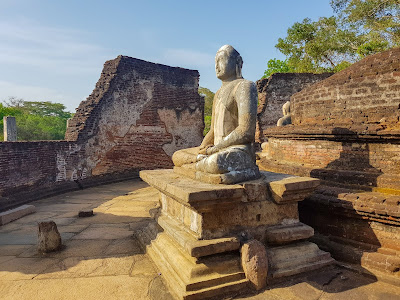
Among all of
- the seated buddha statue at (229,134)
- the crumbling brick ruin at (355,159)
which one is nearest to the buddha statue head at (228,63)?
the seated buddha statue at (229,134)

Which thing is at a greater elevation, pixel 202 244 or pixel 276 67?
pixel 276 67

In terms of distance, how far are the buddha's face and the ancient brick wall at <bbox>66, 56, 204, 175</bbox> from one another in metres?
5.49

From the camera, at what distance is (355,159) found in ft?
11.0

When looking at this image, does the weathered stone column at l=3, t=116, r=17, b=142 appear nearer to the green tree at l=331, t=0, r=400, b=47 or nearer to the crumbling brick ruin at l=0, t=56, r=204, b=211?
the crumbling brick ruin at l=0, t=56, r=204, b=211

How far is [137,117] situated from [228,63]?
246 inches

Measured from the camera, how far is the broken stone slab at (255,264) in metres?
2.23

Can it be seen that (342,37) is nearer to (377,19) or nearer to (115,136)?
(377,19)

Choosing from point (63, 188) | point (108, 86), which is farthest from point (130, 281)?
point (108, 86)

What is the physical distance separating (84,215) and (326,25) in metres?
20.8

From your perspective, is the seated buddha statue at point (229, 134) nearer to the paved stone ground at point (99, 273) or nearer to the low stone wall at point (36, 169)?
the paved stone ground at point (99, 273)

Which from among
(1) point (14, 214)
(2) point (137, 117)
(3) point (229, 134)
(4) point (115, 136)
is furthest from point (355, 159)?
(2) point (137, 117)

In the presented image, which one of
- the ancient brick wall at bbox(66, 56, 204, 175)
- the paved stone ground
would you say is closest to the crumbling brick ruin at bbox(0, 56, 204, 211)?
the ancient brick wall at bbox(66, 56, 204, 175)

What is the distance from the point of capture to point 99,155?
26.2ft

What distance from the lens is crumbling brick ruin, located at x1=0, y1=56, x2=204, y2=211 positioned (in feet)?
19.7
